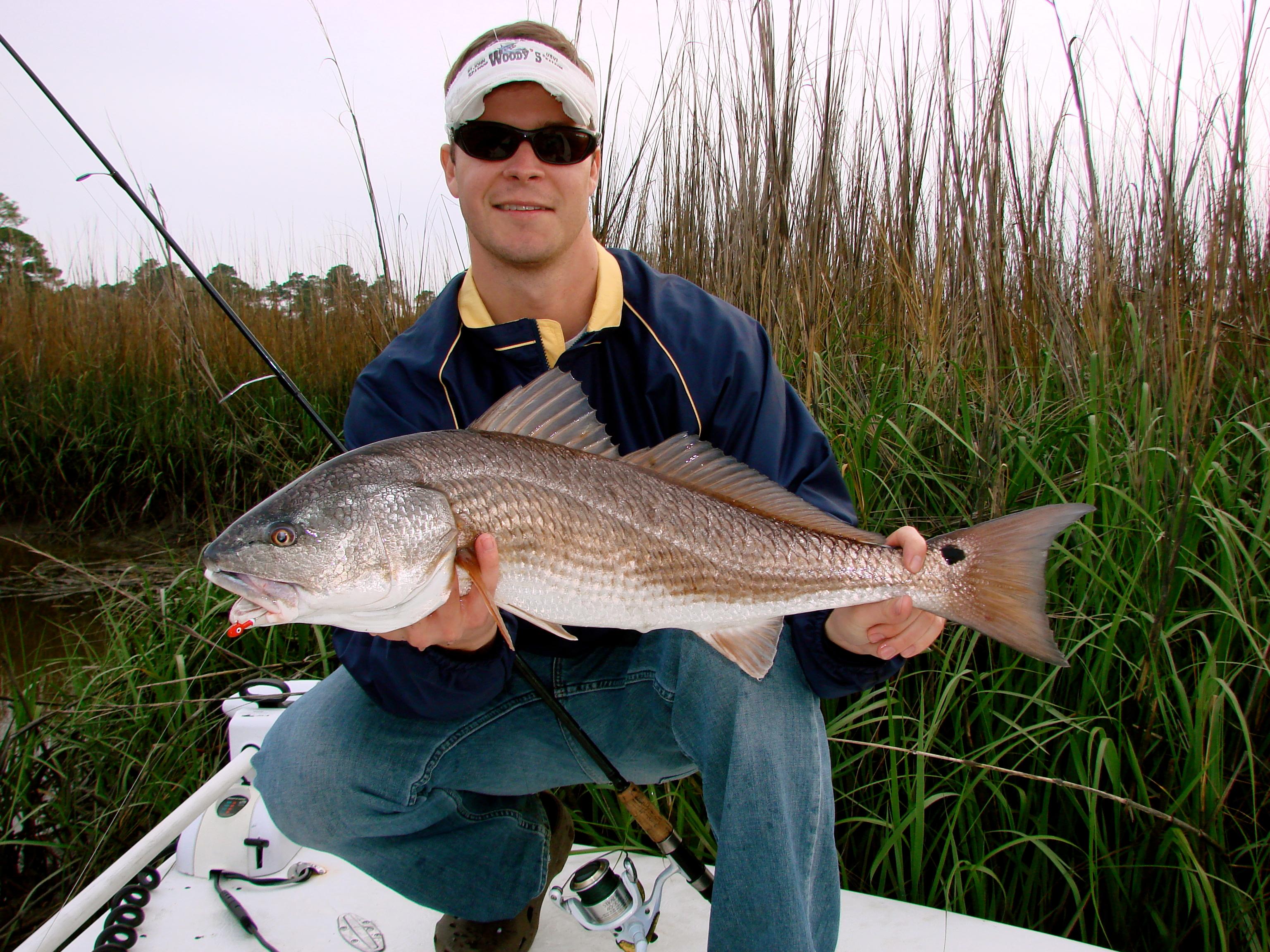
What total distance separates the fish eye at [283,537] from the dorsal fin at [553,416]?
0.43 metres

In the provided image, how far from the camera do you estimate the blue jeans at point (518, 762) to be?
166 cm

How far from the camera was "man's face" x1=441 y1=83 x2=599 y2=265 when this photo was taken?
2127 millimetres

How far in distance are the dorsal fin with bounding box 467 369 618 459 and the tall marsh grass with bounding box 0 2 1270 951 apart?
1134 millimetres

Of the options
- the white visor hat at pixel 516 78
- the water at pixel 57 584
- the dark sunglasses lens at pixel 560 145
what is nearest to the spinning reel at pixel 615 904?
the dark sunglasses lens at pixel 560 145

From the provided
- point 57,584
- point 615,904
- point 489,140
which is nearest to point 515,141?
point 489,140

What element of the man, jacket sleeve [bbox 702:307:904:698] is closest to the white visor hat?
the man

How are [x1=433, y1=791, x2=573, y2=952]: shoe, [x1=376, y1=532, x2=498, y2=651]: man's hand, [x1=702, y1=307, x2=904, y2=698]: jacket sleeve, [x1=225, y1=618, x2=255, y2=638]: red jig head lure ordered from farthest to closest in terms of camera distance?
[x1=702, y1=307, x2=904, y2=698]: jacket sleeve, [x1=433, y1=791, x2=573, y2=952]: shoe, [x1=376, y1=532, x2=498, y2=651]: man's hand, [x1=225, y1=618, x2=255, y2=638]: red jig head lure

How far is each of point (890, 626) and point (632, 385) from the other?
94cm

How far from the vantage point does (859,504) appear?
9.00ft

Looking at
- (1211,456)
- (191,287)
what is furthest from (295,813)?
(191,287)

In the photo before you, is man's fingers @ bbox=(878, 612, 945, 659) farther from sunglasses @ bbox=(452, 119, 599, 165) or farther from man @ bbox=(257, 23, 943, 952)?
sunglasses @ bbox=(452, 119, 599, 165)

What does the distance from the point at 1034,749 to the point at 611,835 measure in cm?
136

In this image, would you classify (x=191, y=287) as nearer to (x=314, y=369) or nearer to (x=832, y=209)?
(x=314, y=369)

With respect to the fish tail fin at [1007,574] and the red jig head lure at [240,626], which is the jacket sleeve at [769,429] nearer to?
the fish tail fin at [1007,574]
